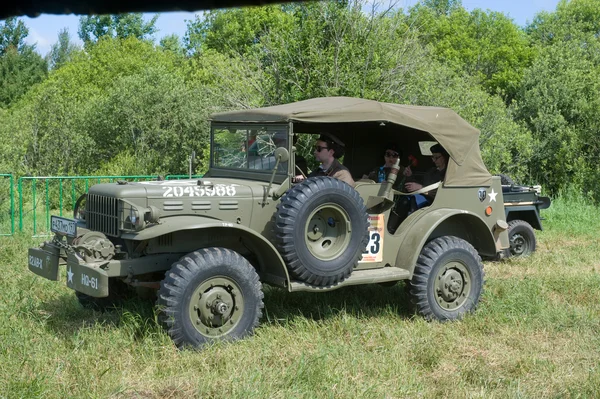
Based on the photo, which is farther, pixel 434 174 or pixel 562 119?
pixel 562 119

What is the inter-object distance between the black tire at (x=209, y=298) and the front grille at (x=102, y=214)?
2.25 feet

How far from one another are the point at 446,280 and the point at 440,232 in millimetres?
495

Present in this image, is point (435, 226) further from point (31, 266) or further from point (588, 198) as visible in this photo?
point (588, 198)

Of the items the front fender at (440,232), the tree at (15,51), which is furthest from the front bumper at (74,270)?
the tree at (15,51)

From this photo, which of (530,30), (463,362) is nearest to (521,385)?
(463,362)

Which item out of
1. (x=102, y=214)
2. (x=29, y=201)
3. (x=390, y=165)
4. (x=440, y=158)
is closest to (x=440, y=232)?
(x=440, y=158)

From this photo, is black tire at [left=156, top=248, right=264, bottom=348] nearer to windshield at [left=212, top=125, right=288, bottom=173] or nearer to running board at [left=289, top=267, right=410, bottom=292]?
running board at [left=289, top=267, right=410, bottom=292]

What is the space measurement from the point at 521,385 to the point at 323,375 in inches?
48.1

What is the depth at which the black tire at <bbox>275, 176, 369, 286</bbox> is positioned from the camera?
5410mm

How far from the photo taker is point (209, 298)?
523cm

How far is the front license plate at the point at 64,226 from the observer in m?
5.79

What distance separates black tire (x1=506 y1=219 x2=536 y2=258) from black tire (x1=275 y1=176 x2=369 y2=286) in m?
4.78

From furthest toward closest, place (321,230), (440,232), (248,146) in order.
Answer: (440,232) < (248,146) < (321,230)

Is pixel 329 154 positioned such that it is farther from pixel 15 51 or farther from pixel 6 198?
pixel 6 198
